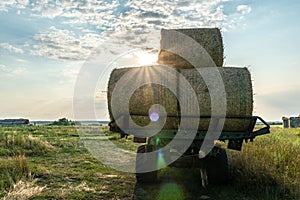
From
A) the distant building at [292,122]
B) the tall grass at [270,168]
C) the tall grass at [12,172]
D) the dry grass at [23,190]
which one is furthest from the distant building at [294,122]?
the dry grass at [23,190]

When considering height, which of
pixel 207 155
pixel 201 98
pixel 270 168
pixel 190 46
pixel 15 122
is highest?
pixel 190 46

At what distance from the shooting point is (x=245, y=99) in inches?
218

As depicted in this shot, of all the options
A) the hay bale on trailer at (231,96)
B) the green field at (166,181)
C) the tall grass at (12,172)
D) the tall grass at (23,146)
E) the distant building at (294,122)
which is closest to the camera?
the hay bale on trailer at (231,96)

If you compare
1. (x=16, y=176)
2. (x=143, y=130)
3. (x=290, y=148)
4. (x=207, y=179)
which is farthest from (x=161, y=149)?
(x=290, y=148)

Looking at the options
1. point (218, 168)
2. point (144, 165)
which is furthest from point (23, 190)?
point (218, 168)

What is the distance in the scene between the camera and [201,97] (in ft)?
17.7

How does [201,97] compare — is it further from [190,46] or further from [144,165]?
[144,165]

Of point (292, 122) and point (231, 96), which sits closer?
point (231, 96)

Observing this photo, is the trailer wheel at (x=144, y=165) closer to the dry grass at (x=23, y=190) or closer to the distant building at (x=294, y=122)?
the dry grass at (x=23, y=190)

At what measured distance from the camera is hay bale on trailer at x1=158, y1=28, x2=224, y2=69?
21.4ft

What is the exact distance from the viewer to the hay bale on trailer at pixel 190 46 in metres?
6.53

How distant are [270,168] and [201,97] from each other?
2.36 m

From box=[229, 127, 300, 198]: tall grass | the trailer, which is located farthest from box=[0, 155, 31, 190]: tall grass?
box=[229, 127, 300, 198]: tall grass

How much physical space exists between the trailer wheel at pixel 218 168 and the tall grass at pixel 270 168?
34 centimetres
